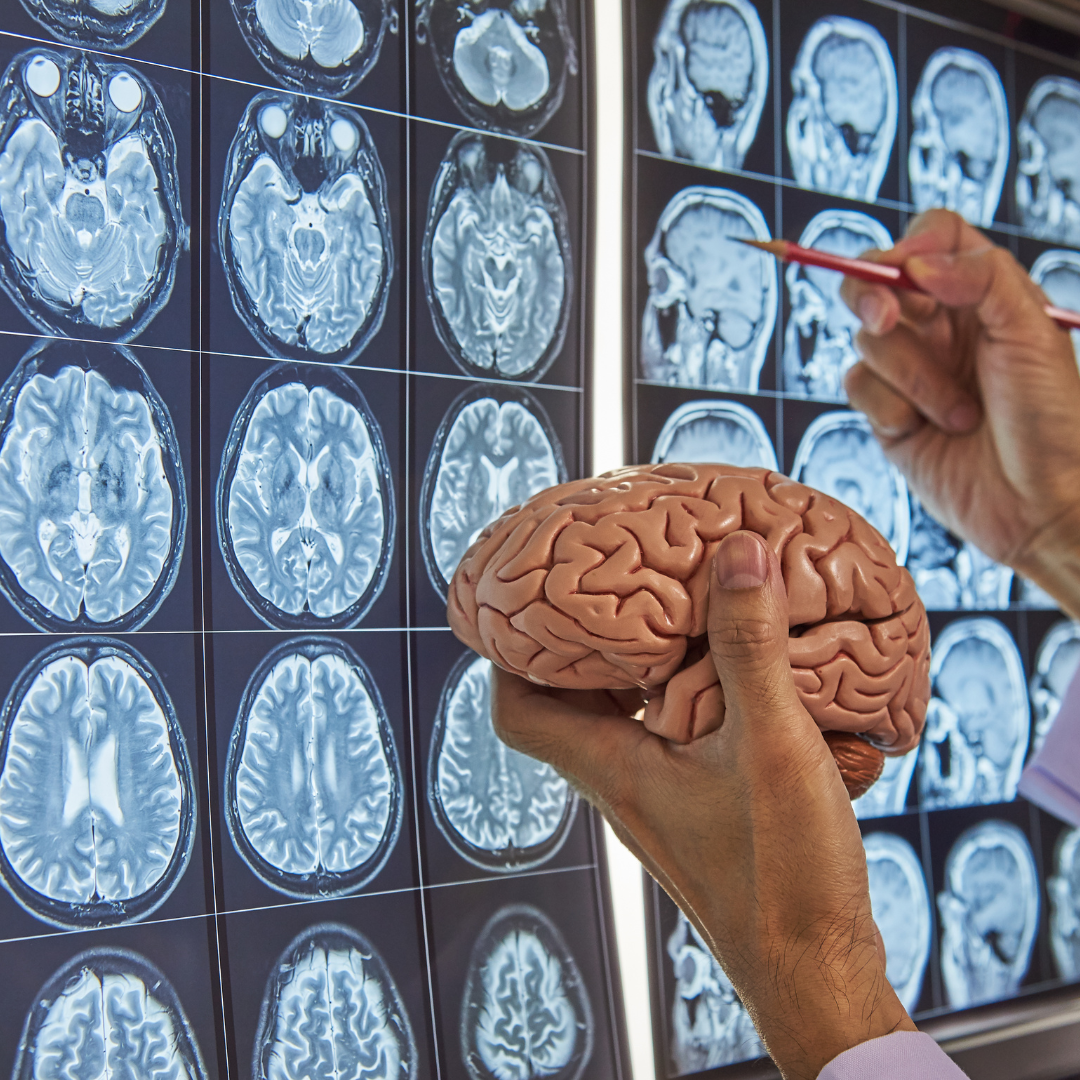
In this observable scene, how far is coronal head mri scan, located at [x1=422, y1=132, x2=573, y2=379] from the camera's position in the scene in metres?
1.35

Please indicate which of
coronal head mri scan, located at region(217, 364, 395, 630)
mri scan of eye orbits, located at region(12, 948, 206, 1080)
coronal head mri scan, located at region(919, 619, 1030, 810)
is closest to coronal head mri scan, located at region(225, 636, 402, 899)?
coronal head mri scan, located at region(217, 364, 395, 630)

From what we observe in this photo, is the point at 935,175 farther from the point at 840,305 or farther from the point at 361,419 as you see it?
the point at 361,419

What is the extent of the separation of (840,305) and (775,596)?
0.97 metres

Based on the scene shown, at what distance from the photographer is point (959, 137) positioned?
1819 mm

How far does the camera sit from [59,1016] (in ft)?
3.54

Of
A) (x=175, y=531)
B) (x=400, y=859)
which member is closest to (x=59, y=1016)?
(x=400, y=859)

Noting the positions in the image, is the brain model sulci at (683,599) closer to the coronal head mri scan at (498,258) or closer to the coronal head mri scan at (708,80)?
the coronal head mri scan at (498,258)

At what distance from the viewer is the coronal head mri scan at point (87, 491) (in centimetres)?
109

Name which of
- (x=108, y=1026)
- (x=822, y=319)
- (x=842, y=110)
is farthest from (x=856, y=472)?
(x=108, y=1026)

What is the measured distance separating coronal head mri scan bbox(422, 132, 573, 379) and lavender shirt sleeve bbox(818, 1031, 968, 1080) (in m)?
0.94

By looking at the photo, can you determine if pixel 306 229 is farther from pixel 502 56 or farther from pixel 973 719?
pixel 973 719

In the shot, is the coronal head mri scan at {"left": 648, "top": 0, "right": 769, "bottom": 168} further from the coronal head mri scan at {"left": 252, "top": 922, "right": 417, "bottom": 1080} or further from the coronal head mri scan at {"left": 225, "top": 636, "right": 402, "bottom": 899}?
the coronal head mri scan at {"left": 252, "top": 922, "right": 417, "bottom": 1080}

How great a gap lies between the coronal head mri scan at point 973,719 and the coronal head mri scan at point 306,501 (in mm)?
1083

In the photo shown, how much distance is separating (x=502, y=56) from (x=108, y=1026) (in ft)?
4.56
